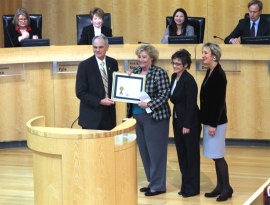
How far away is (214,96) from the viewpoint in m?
5.91

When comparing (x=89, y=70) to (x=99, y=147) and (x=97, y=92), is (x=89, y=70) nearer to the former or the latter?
(x=97, y=92)

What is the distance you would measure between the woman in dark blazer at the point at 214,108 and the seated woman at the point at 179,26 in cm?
235

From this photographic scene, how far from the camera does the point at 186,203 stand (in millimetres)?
6086

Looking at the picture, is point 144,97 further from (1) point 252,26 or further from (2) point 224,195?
(1) point 252,26

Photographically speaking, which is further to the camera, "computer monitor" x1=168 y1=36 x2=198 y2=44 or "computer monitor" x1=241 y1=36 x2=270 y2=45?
"computer monitor" x1=168 y1=36 x2=198 y2=44

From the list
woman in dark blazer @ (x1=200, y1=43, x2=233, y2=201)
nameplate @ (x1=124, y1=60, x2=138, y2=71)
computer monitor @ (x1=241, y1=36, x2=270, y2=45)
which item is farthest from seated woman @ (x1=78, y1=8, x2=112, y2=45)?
woman in dark blazer @ (x1=200, y1=43, x2=233, y2=201)

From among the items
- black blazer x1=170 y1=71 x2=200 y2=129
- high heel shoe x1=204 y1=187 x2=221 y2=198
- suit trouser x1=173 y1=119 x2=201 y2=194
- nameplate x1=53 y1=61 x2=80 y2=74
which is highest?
nameplate x1=53 y1=61 x2=80 y2=74

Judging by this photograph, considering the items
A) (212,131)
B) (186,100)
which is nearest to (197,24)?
(186,100)

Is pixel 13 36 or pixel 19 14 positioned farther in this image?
pixel 13 36

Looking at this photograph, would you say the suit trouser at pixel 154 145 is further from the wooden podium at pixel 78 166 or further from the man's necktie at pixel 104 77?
the wooden podium at pixel 78 166

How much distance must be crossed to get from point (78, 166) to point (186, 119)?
77.6 inches

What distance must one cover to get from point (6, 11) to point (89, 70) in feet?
19.4

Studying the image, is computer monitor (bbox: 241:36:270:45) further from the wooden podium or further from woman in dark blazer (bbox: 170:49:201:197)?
the wooden podium

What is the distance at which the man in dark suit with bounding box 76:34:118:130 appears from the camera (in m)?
5.88
